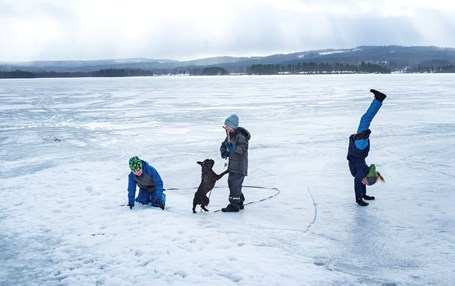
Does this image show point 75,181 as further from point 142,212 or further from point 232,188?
point 232,188

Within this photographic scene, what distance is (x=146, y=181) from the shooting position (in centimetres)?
585

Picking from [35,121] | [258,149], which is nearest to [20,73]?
[35,121]

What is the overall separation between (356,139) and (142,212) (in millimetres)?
3098

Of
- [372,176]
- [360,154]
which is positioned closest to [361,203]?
[372,176]

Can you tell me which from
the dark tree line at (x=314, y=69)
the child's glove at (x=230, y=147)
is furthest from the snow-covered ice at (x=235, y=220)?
the dark tree line at (x=314, y=69)

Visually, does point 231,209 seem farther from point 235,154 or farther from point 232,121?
point 232,121

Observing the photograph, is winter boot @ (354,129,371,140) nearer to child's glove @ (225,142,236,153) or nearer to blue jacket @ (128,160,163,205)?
child's glove @ (225,142,236,153)

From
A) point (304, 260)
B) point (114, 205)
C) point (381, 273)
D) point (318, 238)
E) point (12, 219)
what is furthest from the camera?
point (114, 205)

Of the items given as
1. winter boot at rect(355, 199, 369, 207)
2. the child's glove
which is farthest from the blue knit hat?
winter boot at rect(355, 199, 369, 207)

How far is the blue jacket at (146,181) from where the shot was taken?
579 cm

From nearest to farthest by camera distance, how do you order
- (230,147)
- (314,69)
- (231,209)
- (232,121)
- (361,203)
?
1. (232,121)
2. (230,147)
3. (231,209)
4. (361,203)
5. (314,69)

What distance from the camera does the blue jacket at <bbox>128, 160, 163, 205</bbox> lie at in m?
5.79

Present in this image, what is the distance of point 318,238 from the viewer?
15.7 ft

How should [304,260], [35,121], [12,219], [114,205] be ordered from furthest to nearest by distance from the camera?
[35,121]
[114,205]
[12,219]
[304,260]
